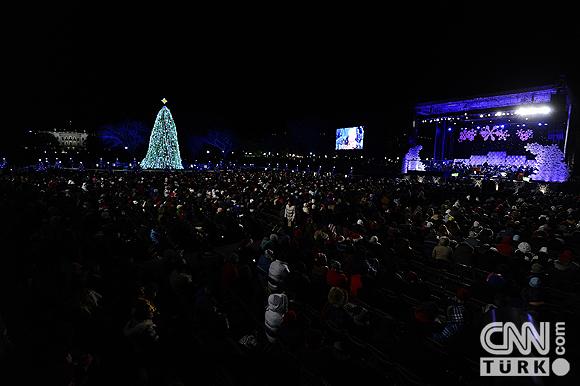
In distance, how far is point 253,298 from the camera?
266 inches

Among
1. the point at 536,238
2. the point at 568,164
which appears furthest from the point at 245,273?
the point at 568,164

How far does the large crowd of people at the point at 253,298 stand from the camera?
4.11m

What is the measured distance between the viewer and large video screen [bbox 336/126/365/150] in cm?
4909

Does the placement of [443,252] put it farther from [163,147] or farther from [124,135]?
[124,135]

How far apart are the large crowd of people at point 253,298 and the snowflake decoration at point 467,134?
2890cm

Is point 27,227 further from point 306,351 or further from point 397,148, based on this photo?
point 397,148

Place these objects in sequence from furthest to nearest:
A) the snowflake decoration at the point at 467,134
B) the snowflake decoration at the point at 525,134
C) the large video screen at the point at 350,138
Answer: the large video screen at the point at 350,138 → the snowflake decoration at the point at 467,134 → the snowflake decoration at the point at 525,134

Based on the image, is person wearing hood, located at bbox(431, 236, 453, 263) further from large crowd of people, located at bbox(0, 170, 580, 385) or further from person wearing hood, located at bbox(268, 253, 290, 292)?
person wearing hood, located at bbox(268, 253, 290, 292)

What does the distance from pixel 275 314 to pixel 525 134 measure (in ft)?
128

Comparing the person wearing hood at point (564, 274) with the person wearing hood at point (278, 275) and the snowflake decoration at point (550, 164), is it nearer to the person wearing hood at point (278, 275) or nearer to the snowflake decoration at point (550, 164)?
the person wearing hood at point (278, 275)

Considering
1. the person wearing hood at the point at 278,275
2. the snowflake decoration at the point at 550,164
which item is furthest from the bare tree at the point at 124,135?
the person wearing hood at the point at 278,275

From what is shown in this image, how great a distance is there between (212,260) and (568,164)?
30191 millimetres

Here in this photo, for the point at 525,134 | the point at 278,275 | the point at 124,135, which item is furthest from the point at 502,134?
the point at 124,135

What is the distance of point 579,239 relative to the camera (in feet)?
35.1
